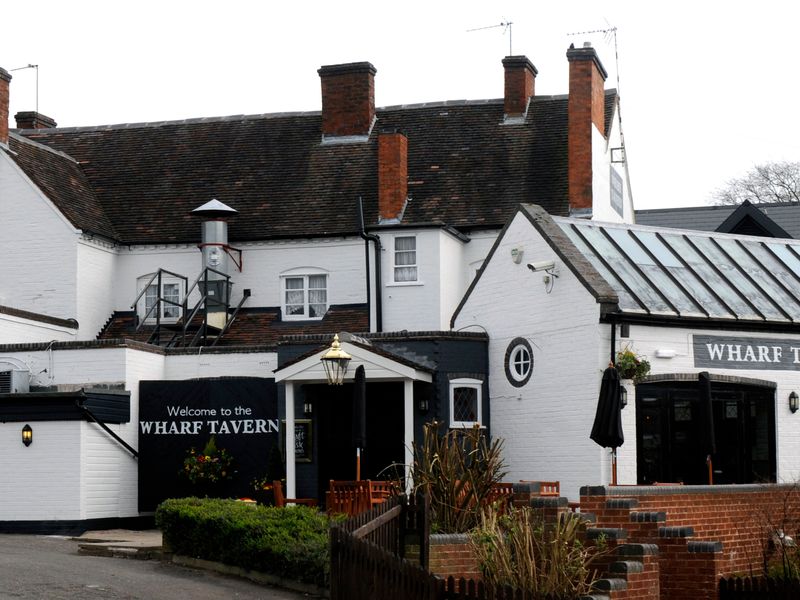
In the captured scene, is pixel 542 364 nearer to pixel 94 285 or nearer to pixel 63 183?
pixel 94 285

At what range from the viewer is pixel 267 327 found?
113 feet

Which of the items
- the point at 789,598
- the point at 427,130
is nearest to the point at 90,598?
the point at 789,598

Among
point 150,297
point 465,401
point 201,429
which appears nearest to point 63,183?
point 150,297

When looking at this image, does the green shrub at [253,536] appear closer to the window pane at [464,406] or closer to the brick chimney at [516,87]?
the window pane at [464,406]

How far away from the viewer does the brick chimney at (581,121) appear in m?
A: 33.5

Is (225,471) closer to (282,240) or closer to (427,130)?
(282,240)

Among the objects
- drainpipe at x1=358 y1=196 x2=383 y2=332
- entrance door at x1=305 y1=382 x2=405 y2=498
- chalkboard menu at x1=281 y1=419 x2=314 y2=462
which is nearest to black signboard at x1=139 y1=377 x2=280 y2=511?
chalkboard menu at x1=281 y1=419 x2=314 y2=462

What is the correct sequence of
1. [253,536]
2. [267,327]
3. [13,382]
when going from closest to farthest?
1. [253,536]
2. [13,382]
3. [267,327]

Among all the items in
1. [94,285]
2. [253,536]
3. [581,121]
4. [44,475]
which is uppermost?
[581,121]

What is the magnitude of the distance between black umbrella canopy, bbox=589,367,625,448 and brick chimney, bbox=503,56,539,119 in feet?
54.7

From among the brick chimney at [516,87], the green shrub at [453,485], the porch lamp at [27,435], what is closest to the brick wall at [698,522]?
the green shrub at [453,485]

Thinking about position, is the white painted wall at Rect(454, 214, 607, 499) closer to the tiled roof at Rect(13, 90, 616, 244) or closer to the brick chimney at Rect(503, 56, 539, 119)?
the tiled roof at Rect(13, 90, 616, 244)

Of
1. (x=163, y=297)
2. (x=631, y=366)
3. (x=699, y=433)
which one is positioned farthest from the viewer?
(x=163, y=297)

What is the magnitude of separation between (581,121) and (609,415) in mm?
13640
